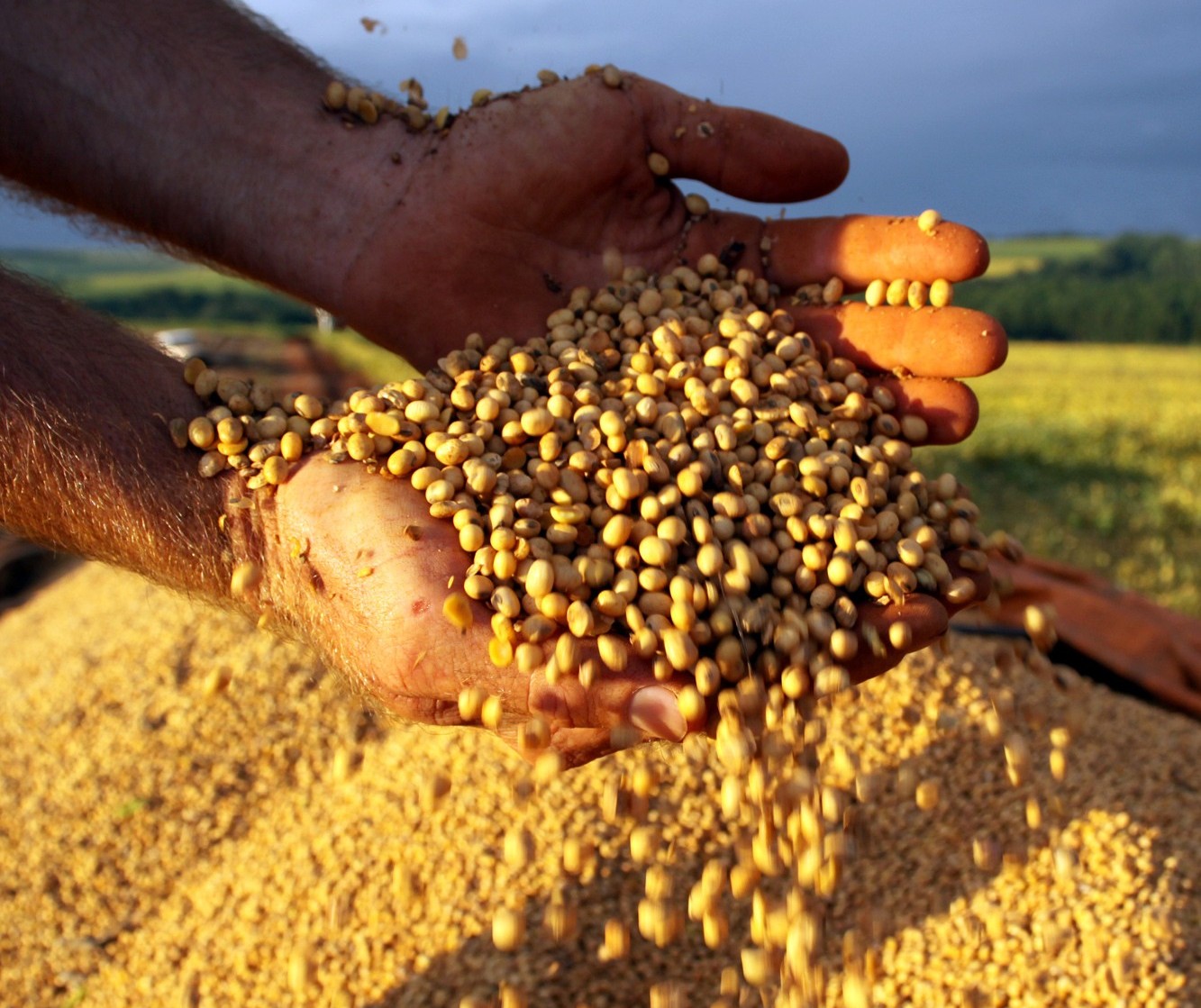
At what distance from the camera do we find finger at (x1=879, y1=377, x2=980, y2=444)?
2367 mm

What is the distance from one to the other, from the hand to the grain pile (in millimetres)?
1035

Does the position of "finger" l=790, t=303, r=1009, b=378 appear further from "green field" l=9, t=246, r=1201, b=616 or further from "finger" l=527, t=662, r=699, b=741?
"green field" l=9, t=246, r=1201, b=616

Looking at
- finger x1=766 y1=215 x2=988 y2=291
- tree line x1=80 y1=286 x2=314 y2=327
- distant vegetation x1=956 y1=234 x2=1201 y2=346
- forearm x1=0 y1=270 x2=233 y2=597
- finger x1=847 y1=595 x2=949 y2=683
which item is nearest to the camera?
finger x1=847 y1=595 x2=949 y2=683

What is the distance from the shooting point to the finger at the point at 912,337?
2.35 meters

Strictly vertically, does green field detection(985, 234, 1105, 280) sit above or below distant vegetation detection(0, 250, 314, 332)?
above

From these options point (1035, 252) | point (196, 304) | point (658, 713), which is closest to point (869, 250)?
point (658, 713)

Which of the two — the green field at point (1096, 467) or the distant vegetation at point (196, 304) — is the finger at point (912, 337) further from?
the distant vegetation at point (196, 304)

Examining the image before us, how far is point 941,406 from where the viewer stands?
238 centimetres

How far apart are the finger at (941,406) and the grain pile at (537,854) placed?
2.00 feet

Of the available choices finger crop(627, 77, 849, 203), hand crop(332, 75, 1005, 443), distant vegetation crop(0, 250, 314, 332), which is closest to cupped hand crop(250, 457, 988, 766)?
hand crop(332, 75, 1005, 443)

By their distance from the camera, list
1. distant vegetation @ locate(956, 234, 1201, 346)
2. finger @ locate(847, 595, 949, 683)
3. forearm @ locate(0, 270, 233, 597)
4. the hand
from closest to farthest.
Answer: finger @ locate(847, 595, 949, 683) → forearm @ locate(0, 270, 233, 597) → the hand → distant vegetation @ locate(956, 234, 1201, 346)

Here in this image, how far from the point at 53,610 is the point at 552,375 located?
12.4ft

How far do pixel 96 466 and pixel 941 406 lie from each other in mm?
1823

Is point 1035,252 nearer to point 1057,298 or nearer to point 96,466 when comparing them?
point 1057,298
